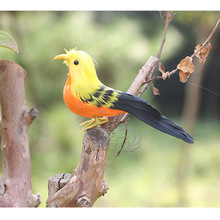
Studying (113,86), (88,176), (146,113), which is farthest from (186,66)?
(113,86)

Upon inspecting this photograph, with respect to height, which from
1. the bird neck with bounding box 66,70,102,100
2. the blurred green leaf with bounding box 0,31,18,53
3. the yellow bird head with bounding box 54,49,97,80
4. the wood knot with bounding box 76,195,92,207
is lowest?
the wood knot with bounding box 76,195,92,207

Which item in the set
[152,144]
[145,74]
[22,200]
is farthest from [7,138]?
[152,144]

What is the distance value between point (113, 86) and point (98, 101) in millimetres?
595

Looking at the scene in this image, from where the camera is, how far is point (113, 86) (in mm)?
1306

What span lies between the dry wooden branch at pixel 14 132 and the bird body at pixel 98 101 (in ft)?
0.45

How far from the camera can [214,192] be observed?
1481 millimetres

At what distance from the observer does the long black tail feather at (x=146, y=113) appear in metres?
0.71

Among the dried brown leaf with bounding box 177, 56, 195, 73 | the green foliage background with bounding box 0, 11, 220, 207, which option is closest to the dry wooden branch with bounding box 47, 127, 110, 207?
the dried brown leaf with bounding box 177, 56, 195, 73

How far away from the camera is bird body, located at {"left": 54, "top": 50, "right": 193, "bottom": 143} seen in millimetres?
708

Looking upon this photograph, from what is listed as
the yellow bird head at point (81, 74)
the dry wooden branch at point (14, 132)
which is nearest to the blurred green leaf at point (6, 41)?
the dry wooden branch at point (14, 132)

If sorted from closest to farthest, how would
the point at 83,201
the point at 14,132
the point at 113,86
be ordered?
the point at 83,201 → the point at 14,132 → the point at 113,86

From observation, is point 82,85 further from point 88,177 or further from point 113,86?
point 113,86

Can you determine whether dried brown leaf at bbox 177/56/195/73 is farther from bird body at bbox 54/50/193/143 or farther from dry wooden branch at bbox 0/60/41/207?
dry wooden branch at bbox 0/60/41/207

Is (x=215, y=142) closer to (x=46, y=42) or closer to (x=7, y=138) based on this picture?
(x=46, y=42)
